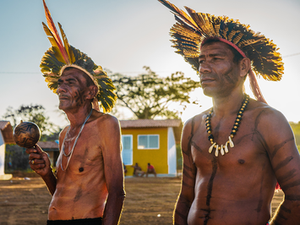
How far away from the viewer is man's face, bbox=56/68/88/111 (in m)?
3.15

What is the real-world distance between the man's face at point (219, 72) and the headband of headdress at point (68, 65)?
4.20 feet

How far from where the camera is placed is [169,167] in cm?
2811

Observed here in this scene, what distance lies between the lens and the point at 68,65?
11.2 feet

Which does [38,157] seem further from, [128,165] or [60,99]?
[128,165]

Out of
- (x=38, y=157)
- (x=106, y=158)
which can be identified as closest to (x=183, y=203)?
(x=106, y=158)

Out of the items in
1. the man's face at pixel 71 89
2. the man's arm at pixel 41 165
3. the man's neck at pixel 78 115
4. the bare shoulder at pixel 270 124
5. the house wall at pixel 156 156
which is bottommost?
the house wall at pixel 156 156

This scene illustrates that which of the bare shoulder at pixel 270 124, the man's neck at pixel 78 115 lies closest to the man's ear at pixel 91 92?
the man's neck at pixel 78 115

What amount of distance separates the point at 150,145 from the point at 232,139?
26.0 m

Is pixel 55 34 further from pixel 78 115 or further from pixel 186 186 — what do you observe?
pixel 186 186

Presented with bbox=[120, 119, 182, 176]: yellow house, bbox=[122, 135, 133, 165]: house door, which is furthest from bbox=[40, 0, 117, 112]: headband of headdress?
bbox=[122, 135, 133, 165]: house door

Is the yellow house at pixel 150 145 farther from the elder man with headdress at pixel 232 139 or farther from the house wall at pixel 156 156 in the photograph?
the elder man with headdress at pixel 232 139

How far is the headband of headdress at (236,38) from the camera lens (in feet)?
8.50

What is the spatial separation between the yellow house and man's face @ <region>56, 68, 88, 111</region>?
2445 cm

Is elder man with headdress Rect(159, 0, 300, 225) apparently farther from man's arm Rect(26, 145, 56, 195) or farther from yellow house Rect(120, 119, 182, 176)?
yellow house Rect(120, 119, 182, 176)
